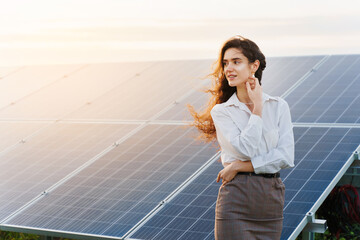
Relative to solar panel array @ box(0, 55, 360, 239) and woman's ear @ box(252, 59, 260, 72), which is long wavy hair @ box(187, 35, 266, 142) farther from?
solar panel array @ box(0, 55, 360, 239)

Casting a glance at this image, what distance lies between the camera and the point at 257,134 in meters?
4.45

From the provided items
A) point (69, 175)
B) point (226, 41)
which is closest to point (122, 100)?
point (69, 175)

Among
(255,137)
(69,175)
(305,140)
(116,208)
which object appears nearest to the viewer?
(255,137)

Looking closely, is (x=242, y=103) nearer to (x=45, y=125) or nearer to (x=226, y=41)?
(x=226, y=41)

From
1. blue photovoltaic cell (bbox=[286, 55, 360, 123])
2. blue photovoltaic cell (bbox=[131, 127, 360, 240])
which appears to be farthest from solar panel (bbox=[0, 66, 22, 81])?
blue photovoltaic cell (bbox=[131, 127, 360, 240])

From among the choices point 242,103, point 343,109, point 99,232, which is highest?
point 242,103

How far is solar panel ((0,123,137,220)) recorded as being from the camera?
877 centimetres

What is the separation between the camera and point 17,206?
837cm

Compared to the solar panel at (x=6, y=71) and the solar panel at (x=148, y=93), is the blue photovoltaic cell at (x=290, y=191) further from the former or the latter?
the solar panel at (x=6, y=71)

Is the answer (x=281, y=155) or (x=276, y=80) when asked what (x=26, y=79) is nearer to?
(x=276, y=80)

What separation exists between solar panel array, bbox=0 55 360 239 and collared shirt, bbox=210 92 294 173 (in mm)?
1791

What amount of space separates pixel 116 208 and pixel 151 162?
114 cm

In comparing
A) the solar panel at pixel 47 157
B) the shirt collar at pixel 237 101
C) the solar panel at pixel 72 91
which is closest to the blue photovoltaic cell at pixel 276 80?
the solar panel at pixel 47 157

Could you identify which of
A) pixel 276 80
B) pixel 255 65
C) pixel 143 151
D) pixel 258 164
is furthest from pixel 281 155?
pixel 276 80
